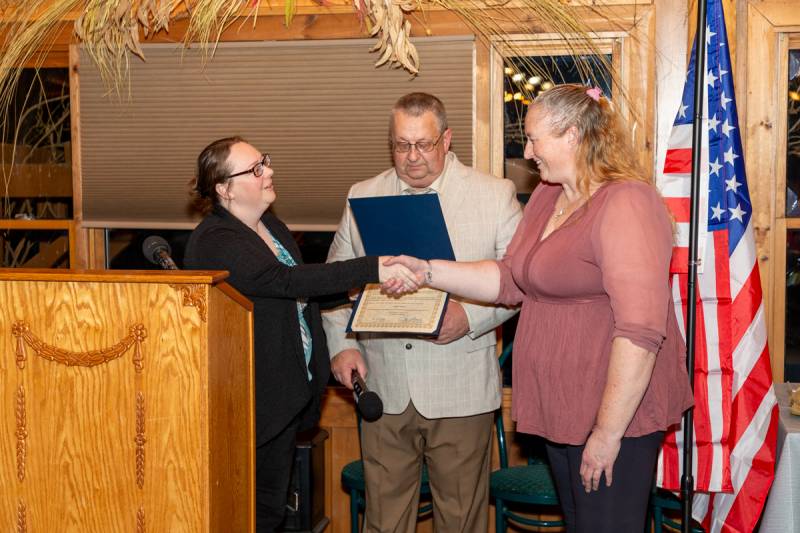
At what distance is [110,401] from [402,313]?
3.23 feet

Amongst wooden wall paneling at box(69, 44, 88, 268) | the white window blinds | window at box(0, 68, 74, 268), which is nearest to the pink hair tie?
the white window blinds

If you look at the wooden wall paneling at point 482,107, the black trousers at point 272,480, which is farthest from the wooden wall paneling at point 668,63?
the black trousers at point 272,480

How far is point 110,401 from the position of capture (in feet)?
7.29

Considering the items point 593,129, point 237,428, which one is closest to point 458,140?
point 593,129

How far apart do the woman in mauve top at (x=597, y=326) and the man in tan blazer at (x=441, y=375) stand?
631 mm

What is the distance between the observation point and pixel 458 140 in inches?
144

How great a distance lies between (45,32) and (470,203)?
171cm

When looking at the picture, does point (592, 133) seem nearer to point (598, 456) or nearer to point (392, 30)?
point (598, 456)

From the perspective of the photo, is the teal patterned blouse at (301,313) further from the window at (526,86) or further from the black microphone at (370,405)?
the window at (526,86)

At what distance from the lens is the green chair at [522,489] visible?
3.26 metres

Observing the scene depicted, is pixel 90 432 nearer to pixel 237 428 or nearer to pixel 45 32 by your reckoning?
pixel 237 428

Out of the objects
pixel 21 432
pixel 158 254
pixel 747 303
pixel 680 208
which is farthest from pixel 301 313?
pixel 747 303

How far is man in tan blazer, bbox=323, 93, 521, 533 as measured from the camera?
3.00 m

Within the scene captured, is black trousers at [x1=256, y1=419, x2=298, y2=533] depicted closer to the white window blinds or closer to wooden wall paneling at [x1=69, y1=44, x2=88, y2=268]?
the white window blinds
